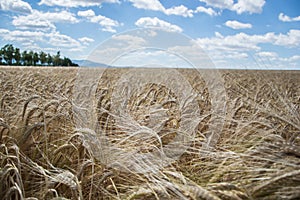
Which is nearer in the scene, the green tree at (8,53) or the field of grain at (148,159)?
the field of grain at (148,159)

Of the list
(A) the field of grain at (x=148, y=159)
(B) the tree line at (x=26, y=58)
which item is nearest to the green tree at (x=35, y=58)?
(B) the tree line at (x=26, y=58)

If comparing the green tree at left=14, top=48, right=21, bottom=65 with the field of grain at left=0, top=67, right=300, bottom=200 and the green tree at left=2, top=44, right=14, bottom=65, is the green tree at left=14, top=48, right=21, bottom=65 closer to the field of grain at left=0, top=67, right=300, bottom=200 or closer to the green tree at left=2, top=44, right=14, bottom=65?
the green tree at left=2, top=44, right=14, bottom=65

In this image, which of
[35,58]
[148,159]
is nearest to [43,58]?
[35,58]

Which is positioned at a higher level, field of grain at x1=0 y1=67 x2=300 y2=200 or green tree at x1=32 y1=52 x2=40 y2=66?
green tree at x1=32 y1=52 x2=40 y2=66

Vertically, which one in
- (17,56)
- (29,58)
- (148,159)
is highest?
(17,56)

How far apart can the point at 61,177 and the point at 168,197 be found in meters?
0.52

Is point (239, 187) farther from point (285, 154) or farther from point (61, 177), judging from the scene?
point (61, 177)

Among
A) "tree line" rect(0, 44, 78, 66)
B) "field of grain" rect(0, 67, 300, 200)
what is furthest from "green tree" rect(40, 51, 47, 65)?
"field of grain" rect(0, 67, 300, 200)

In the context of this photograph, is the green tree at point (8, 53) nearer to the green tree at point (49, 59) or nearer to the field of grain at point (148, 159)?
the green tree at point (49, 59)

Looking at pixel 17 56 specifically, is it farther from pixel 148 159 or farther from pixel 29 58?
pixel 148 159

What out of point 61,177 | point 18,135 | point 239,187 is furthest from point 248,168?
point 18,135

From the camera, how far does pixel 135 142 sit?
6.83ft

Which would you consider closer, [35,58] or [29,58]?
[29,58]

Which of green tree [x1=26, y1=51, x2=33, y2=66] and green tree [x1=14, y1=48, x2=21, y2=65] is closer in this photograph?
green tree [x1=14, y1=48, x2=21, y2=65]
